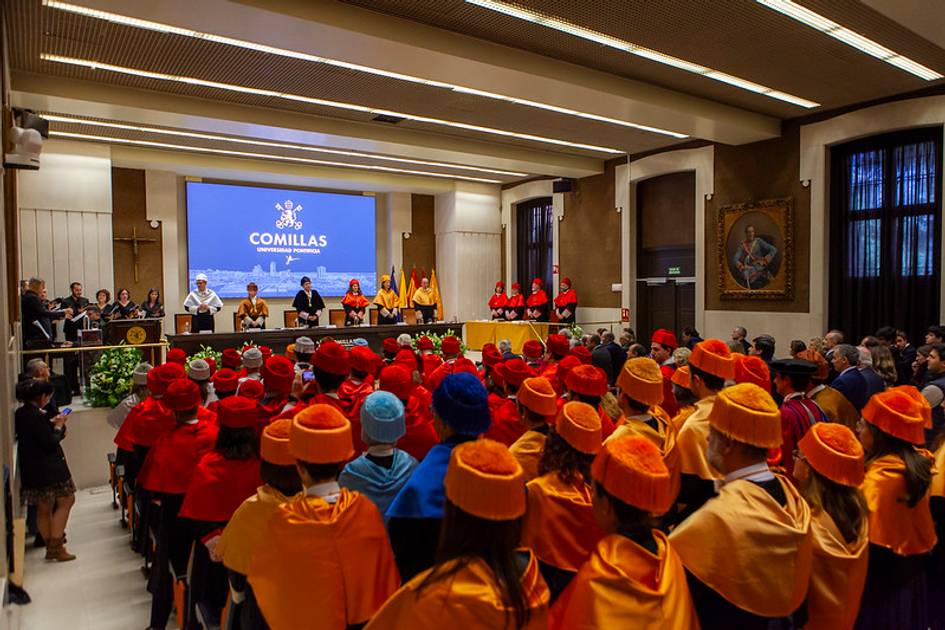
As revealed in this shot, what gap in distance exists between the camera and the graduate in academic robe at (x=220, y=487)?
2701 mm

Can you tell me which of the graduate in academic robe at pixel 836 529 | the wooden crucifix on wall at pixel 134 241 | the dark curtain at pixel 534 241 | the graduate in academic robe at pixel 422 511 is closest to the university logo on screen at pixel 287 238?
the wooden crucifix on wall at pixel 134 241

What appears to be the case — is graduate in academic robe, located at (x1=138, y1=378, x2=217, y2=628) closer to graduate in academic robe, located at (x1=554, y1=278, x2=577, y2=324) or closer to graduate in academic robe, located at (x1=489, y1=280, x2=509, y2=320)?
graduate in academic robe, located at (x1=554, y1=278, x2=577, y2=324)

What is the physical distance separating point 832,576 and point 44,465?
4.70 metres

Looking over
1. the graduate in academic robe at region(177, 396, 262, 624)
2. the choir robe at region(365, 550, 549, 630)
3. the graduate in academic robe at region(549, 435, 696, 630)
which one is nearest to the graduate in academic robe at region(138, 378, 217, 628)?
the graduate in academic robe at region(177, 396, 262, 624)

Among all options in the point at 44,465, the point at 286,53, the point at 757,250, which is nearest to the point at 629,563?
the point at 44,465

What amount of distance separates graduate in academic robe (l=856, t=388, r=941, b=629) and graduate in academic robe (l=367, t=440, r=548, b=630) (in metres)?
1.57

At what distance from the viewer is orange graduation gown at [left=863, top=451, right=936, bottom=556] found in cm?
231

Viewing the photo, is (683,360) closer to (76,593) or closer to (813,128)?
(76,593)

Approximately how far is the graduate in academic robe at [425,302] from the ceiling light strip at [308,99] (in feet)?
14.0

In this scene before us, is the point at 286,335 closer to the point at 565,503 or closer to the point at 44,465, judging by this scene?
the point at 44,465

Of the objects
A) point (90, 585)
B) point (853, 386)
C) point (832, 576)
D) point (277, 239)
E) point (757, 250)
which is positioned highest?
point (277, 239)

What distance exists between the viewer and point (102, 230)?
11.8m

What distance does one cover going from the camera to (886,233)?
30.9ft

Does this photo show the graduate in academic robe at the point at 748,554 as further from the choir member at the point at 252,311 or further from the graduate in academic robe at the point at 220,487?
the choir member at the point at 252,311
